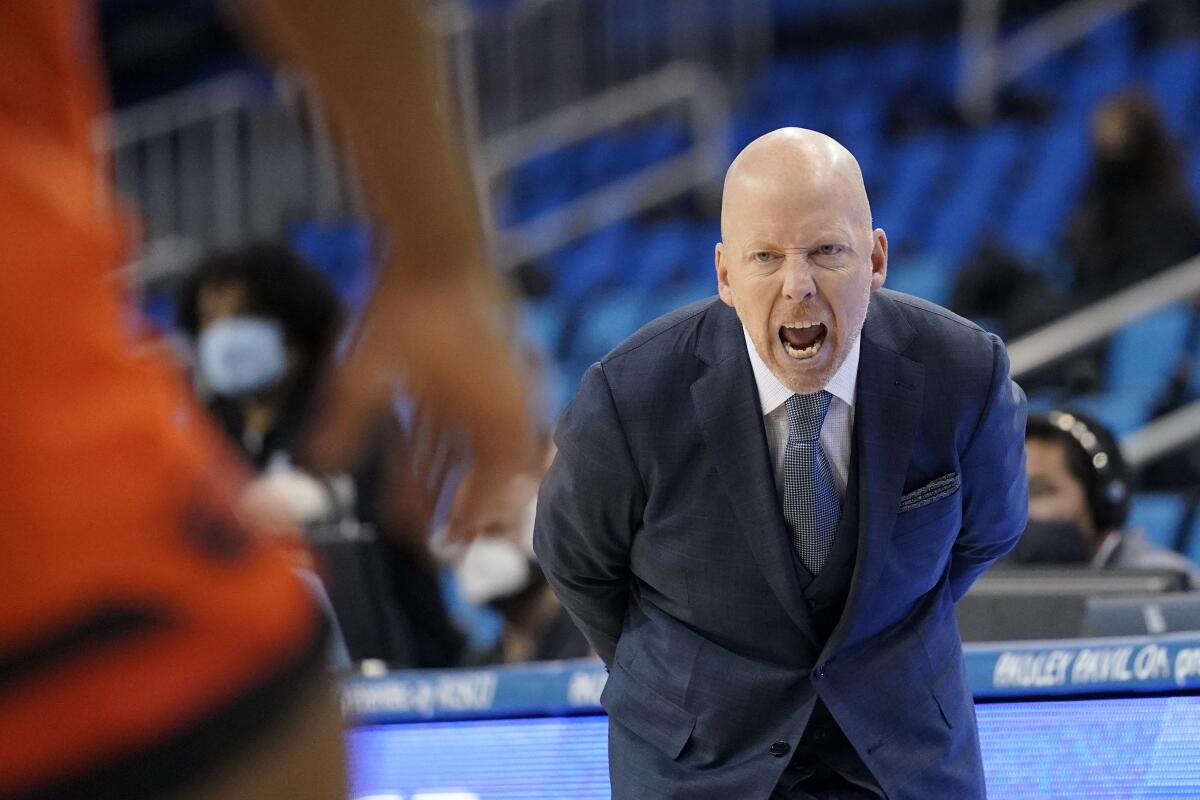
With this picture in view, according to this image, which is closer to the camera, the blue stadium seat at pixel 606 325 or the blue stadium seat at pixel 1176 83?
the blue stadium seat at pixel 1176 83

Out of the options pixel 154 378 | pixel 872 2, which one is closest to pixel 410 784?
pixel 154 378

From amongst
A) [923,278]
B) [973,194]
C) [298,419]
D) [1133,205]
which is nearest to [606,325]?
[923,278]

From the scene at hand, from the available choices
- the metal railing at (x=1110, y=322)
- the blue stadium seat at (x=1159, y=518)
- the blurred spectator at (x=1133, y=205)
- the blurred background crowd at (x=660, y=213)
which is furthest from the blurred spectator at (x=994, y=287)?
the blue stadium seat at (x=1159, y=518)

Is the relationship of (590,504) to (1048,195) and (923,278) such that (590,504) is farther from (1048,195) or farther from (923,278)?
(1048,195)

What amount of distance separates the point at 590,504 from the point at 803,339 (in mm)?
396

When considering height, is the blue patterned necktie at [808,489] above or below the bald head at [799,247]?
below

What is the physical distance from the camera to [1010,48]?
9.57 m

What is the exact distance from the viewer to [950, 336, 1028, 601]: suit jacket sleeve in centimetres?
235

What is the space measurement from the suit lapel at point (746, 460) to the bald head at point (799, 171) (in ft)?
0.76

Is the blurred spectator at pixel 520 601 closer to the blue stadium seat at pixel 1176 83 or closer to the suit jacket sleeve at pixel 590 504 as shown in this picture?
the suit jacket sleeve at pixel 590 504

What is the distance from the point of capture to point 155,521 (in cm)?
76

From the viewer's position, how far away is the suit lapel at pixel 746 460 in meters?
2.28

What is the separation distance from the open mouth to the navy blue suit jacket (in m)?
0.11

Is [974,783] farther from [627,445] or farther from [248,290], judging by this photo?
[248,290]
